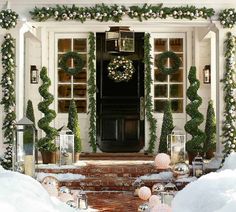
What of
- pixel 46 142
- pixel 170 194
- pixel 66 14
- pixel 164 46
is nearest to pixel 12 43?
pixel 66 14

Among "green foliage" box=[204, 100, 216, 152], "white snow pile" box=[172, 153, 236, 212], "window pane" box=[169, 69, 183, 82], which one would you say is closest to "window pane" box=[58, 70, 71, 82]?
"window pane" box=[169, 69, 183, 82]

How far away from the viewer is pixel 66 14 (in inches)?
487

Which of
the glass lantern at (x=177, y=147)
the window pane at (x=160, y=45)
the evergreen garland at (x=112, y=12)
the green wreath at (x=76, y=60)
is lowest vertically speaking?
the glass lantern at (x=177, y=147)

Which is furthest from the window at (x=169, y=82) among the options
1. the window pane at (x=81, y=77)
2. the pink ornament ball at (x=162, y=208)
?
the pink ornament ball at (x=162, y=208)

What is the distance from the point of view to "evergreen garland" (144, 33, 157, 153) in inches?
580

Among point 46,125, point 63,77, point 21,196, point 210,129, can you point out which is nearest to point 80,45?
point 63,77

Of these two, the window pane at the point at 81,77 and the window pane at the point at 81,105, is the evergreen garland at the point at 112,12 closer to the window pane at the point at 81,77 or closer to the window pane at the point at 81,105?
the window pane at the point at 81,77

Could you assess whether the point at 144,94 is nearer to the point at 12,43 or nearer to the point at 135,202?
the point at 12,43

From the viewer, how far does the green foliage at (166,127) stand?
13617 millimetres

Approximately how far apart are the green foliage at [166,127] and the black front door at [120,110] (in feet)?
3.81

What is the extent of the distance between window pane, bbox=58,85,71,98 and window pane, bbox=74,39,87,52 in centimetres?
94

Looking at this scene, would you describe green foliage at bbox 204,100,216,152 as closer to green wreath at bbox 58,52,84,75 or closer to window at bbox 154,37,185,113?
window at bbox 154,37,185,113

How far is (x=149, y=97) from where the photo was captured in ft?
48.9

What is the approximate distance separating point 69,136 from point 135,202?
3002 mm
